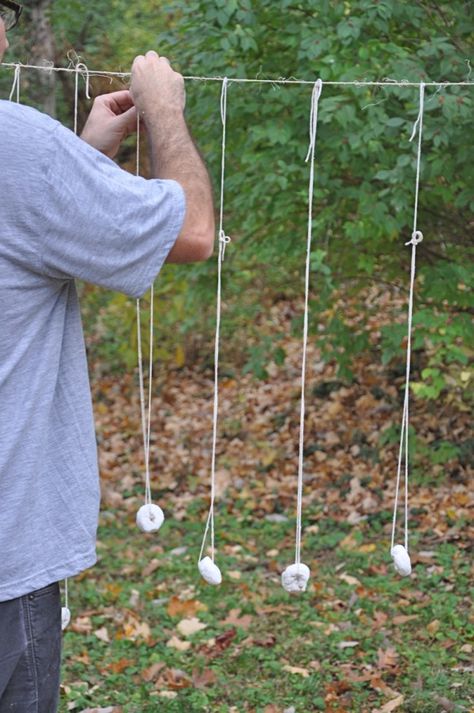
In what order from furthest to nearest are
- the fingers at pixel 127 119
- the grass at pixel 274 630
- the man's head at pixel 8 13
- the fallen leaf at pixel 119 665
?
the fallen leaf at pixel 119 665, the grass at pixel 274 630, the fingers at pixel 127 119, the man's head at pixel 8 13

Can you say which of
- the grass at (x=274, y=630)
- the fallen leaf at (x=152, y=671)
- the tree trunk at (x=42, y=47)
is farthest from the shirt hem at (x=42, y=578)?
the tree trunk at (x=42, y=47)

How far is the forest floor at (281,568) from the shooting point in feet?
13.3

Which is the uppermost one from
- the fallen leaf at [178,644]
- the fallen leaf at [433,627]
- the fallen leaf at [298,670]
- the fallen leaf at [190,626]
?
the fallen leaf at [433,627]

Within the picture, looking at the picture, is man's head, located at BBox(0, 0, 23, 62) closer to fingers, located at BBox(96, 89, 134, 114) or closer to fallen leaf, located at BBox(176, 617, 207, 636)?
fingers, located at BBox(96, 89, 134, 114)

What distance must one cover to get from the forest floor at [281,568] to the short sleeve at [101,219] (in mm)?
2560

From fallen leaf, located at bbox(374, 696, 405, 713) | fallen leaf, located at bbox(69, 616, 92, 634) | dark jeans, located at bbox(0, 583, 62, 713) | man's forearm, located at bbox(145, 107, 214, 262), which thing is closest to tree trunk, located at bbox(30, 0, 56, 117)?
fallen leaf, located at bbox(69, 616, 92, 634)

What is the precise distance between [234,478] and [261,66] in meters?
3.08

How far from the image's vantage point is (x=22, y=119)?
1.68 m

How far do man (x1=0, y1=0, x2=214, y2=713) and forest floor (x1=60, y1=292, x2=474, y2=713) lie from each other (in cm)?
217

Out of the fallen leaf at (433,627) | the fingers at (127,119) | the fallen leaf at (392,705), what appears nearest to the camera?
the fingers at (127,119)

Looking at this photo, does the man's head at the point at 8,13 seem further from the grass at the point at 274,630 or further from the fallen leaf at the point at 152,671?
the fallen leaf at the point at 152,671

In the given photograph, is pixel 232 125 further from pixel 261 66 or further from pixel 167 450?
pixel 167 450

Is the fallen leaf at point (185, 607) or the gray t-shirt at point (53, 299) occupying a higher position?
the gray t-shirt at point (53, 299)

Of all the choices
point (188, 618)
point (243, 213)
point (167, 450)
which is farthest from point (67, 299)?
point (167, 450)
